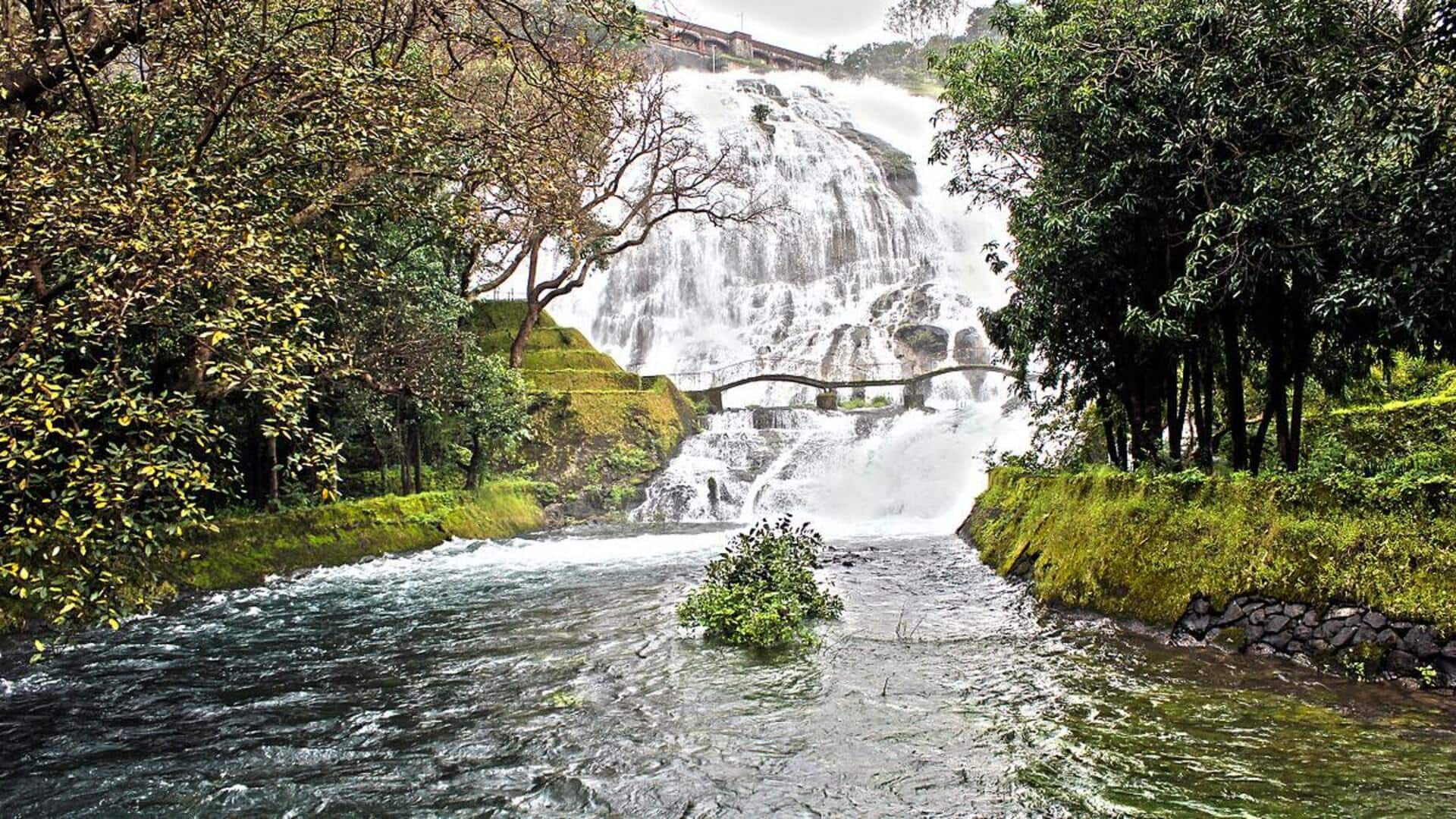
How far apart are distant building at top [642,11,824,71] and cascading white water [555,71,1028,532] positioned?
57.9 feet

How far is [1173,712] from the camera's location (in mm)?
6438

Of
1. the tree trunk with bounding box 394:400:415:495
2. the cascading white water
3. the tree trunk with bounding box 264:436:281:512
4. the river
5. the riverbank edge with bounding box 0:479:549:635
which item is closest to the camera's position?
the river

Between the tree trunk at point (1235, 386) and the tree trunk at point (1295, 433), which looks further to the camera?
the tree trunk at point (1295, 433)

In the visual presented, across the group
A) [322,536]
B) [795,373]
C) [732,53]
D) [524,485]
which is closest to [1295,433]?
[322,536]

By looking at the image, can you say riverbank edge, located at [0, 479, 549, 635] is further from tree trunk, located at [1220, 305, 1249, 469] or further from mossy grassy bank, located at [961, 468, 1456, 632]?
tree trunk, located at [1220, 305, 1249, 469]

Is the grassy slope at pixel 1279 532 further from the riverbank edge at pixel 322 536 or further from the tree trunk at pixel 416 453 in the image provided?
the tree trunk at pixel 416 453

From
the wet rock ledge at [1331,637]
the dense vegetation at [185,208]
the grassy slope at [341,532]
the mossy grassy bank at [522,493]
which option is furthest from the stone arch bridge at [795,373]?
the wet rock ledge at [1331,637]

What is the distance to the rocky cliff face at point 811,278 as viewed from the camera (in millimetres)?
39531

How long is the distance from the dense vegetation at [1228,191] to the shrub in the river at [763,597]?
465 centimetres

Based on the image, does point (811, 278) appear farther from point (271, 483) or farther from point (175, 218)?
point (175, 218)

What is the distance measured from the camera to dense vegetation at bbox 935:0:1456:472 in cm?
762

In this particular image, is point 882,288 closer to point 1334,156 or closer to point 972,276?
point 972,276

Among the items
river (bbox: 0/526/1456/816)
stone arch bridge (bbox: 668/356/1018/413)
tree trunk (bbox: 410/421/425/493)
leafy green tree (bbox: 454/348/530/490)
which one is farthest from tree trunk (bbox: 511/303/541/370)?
river (bbox: 0/526/1456/816)

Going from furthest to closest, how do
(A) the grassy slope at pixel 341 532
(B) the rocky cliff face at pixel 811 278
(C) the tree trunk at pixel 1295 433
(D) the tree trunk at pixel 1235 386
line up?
(B) the rocky cliff face at pixel 811 278 < (A) the grassy slope at pixel 341 532 < (C) the tree trunk at pixel 1295 433 < (D) the tree trunk at pixel 1235 386
